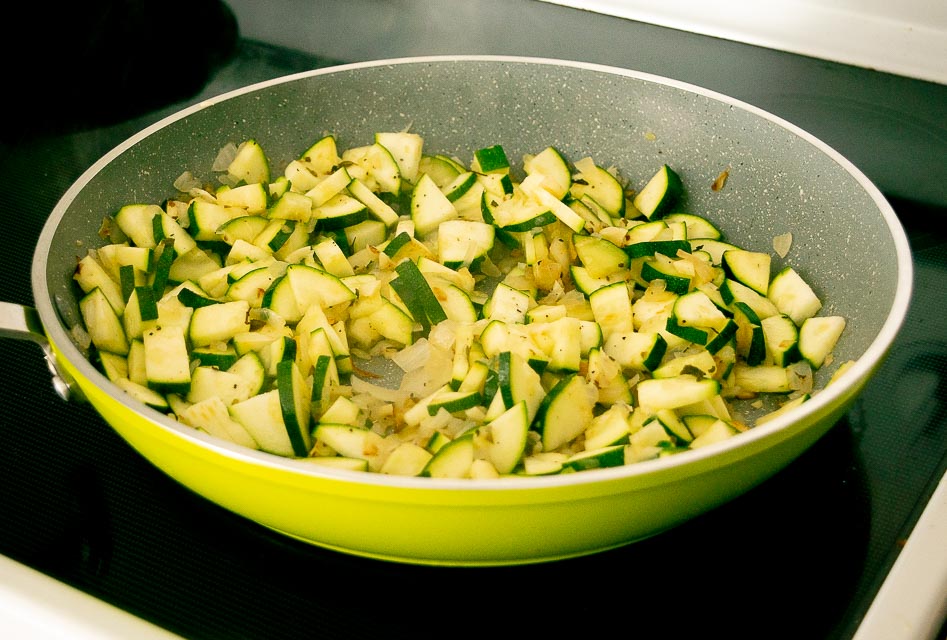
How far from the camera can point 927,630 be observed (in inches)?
28.4

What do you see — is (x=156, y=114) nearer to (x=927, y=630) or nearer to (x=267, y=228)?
(x=267, y=228)

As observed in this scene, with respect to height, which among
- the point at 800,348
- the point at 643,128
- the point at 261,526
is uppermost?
the point at 643,128

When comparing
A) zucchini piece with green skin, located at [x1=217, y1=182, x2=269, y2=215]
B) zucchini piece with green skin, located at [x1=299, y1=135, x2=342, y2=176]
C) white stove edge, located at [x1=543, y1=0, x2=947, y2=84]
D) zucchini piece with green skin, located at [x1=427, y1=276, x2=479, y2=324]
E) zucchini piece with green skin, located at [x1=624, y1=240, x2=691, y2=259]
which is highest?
white stove edge, located at [x1=543, y1=0, x2=947, y2=84]

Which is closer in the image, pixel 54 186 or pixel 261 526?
pixel 261 526

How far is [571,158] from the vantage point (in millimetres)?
1335

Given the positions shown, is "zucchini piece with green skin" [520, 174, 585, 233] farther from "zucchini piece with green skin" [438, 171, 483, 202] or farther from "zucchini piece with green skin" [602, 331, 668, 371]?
"zucchini piece with green skin" [602, 331, 668, 371]

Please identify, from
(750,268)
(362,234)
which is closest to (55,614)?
(362,234)

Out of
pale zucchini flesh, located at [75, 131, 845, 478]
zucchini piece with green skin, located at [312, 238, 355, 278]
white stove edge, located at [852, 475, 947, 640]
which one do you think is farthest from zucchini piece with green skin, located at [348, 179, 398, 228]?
white stove edge, located at [852, 475, 947, 640]

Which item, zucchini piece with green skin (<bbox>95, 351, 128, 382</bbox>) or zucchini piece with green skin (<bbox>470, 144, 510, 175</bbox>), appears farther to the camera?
zucchini piece with green skin (<bbox>470, 144, 510, 175</bbox>)

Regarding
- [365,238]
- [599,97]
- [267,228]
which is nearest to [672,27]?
[599,97]

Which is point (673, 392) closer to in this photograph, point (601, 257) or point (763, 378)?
point (763, 378)

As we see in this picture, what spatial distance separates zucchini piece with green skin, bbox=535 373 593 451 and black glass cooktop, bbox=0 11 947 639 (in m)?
0.13

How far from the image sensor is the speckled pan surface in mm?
765

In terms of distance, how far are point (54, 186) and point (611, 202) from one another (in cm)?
85
